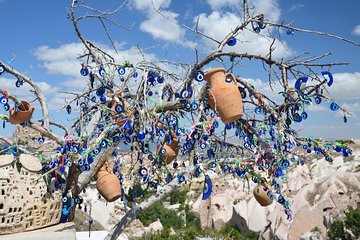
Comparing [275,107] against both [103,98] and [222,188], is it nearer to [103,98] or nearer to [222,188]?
[103,98]

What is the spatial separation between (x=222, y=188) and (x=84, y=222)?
17077mm

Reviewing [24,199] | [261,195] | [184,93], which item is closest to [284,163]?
[261,195]

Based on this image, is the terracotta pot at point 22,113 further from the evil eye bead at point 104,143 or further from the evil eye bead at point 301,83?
the evil eye bead at point 301,83

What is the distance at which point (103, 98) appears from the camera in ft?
13.7

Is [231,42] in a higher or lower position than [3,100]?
higher

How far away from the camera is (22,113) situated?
3.78m

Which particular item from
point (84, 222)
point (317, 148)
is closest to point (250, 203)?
point (84, 222)

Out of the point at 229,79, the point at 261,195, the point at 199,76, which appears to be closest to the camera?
the point at 229,79

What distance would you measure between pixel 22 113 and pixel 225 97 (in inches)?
78.2

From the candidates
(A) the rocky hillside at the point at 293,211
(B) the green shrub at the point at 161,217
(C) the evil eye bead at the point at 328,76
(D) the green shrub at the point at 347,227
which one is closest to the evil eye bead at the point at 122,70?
(C) the evil eye bead at the point at 328,76

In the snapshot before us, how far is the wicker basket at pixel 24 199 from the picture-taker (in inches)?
129

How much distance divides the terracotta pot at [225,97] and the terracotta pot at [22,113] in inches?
71.3

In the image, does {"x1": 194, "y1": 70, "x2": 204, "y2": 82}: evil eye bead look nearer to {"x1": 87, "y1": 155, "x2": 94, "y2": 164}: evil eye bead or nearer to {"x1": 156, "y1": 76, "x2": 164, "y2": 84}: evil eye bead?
{"x1": 156, "y1": 76, "x2": 164, "y2": 84}: evil eye bead

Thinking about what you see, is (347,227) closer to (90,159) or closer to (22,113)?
(90,159)
